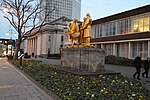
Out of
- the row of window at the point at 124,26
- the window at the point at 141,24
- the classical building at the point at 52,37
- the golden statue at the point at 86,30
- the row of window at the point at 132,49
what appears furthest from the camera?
the classical building at the point at 52,37

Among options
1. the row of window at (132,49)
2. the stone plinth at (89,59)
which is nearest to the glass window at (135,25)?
→ the row of window at (132,49)

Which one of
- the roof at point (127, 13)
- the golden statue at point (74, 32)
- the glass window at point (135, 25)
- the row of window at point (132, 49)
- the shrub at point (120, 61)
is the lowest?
the shrub at point (120, 61)

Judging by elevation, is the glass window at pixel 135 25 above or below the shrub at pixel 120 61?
above

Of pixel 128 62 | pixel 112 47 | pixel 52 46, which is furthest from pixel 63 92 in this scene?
pixel 52 46

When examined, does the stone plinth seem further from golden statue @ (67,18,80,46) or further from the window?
the window

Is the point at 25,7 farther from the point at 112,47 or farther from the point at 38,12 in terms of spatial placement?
the point at 112,47

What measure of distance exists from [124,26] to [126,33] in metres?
1.48

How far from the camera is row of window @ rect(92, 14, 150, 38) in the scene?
30.2m

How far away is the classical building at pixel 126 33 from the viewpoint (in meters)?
30.0

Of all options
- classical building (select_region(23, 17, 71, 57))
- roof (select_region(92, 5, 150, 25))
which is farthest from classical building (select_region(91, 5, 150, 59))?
classical building (select_region(23, 17, 71, 57))

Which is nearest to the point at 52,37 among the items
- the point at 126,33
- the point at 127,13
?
the point at 126,33

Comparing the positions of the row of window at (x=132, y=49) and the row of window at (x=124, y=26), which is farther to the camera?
the row of window at (x=132, y=49)

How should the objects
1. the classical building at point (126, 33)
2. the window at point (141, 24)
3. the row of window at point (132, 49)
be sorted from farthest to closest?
the row of window at point (132, 49) → the classical building at point (126, 33) → the window at point (141, 24)

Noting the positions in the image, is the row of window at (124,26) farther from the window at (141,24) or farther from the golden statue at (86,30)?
the golden statue at (86,30)
